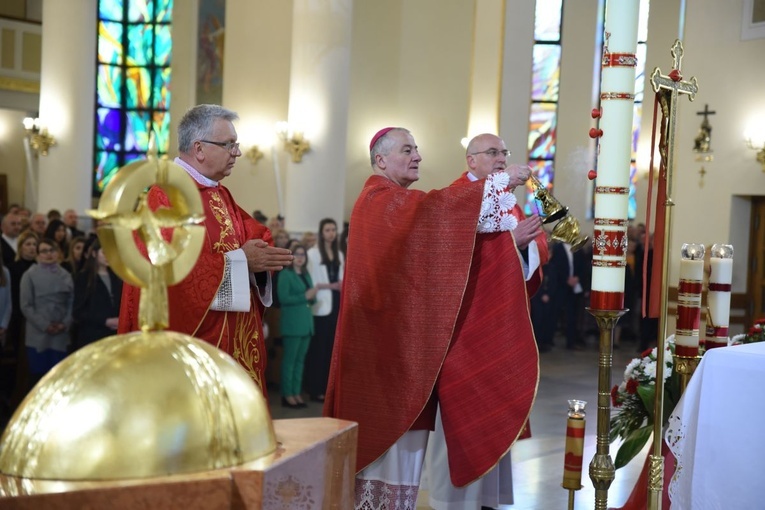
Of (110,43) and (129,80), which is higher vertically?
(110,43)

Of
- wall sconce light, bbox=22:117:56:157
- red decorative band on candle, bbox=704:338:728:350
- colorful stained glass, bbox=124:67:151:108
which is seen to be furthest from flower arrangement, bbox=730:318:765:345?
colorful stained glass, bbox=124:67:151:108

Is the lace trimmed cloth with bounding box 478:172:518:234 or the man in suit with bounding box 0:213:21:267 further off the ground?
the lace trimmed cloth with bounding box 478:172:518:234

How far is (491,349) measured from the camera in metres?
3.82

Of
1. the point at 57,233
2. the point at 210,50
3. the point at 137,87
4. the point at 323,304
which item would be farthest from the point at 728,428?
the point at 137,87

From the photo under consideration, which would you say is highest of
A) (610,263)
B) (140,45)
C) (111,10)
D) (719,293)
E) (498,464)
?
(111,10)

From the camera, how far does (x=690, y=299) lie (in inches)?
139

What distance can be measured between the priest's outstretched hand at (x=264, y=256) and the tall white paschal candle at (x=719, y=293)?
5.30ft

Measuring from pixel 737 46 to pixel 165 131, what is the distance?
9888 mm

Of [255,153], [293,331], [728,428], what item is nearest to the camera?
[728,428]

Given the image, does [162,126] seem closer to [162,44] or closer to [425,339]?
[162,44]

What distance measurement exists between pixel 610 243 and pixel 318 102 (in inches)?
393

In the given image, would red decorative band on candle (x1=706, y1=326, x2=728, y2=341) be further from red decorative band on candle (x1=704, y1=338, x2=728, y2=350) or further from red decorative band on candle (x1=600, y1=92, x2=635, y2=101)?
red decorative band on candle (x1=600, y1=92, x2=635, y2=101)

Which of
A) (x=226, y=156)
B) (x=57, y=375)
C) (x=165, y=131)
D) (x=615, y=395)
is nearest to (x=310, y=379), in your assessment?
(x=615, y=395)

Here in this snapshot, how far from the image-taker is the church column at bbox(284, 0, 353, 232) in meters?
12.6
